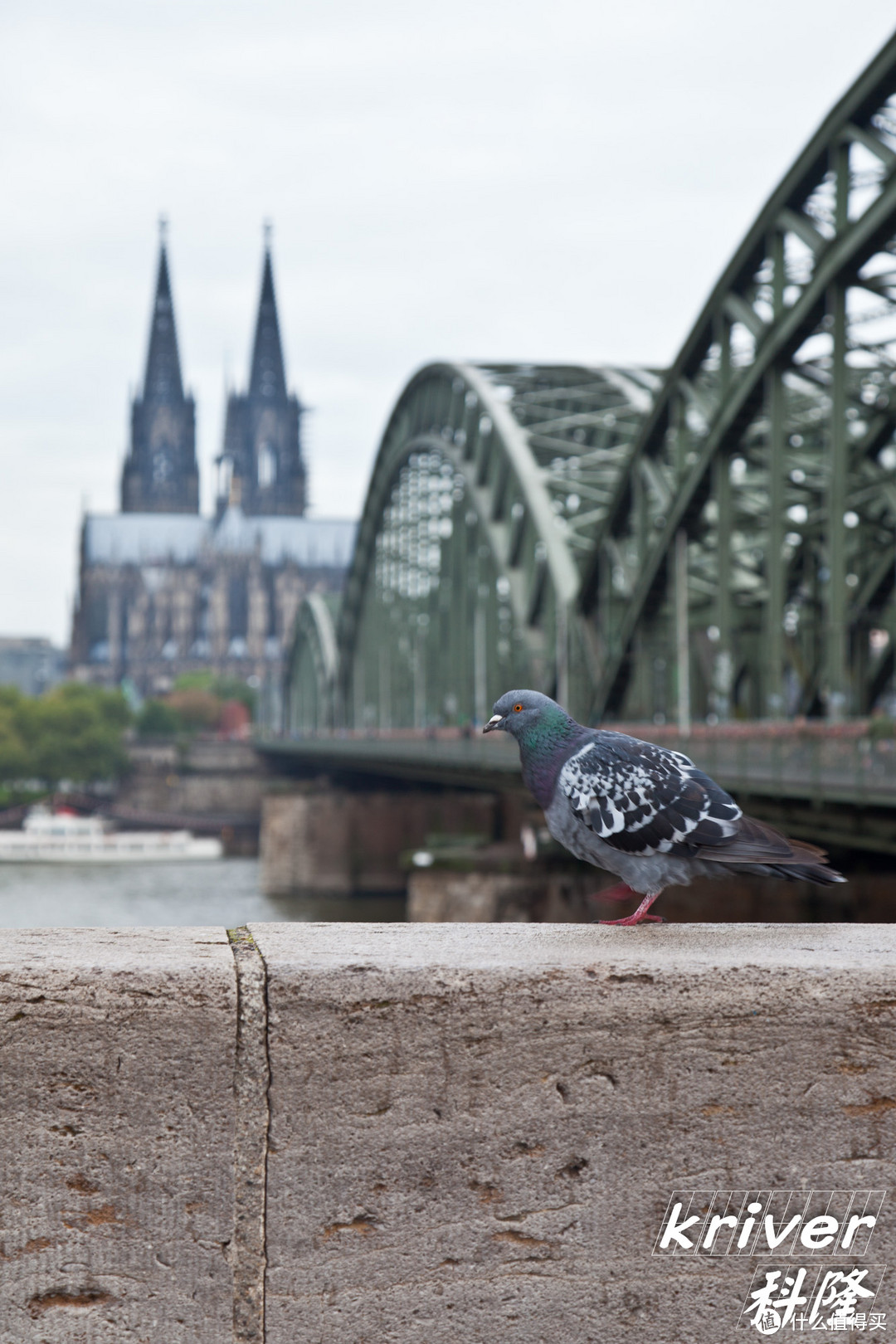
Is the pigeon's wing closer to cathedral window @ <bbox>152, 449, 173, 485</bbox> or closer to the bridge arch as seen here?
the bridge arch

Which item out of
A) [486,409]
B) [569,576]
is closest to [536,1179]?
[569,576]

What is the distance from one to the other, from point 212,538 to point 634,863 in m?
184

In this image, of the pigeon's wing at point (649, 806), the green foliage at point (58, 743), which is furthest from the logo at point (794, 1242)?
the green foliage at point (58, 743)

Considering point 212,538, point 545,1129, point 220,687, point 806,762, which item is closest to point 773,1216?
point 545,1129

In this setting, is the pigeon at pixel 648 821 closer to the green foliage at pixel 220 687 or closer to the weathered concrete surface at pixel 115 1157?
the weathered concrete surface at pixel 115 1157

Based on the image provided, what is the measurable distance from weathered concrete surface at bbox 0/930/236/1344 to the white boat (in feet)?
242

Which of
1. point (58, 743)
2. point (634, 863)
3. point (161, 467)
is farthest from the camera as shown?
point (161, 467)

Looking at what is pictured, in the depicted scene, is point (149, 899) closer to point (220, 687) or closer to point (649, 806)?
point (649, 806)

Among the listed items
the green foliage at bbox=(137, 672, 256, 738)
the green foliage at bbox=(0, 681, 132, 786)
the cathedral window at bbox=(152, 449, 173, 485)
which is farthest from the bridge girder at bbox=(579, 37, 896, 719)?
the cathedral window at bbox=(152, 449, 173, 485)

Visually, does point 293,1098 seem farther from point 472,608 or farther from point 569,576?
point 472,608

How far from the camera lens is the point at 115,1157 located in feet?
8.74

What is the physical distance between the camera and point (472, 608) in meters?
64.5

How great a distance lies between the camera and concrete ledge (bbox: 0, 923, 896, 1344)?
104 inches

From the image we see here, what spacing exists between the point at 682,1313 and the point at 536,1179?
317mm
